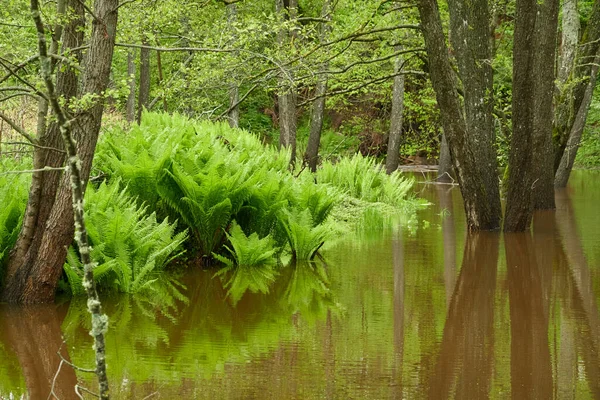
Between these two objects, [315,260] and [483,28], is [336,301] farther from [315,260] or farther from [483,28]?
[483,28]

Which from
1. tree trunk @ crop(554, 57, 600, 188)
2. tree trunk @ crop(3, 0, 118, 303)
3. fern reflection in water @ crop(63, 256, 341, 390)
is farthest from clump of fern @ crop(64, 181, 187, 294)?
tree trunk @ crop(554, 57, 600, 188)

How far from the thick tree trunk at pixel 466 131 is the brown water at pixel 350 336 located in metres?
2.45

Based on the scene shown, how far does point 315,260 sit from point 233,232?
108 cm

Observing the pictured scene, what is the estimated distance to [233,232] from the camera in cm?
797

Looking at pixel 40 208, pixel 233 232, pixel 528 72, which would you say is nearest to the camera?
pixel 40 208

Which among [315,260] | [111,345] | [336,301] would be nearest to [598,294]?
[336,301]

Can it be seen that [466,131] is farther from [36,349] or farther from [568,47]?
[36,349]

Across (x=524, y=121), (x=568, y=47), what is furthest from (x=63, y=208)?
(x=568, y=47)

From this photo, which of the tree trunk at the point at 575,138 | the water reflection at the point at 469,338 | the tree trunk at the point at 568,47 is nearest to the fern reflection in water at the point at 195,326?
the water reflection at the point at 469,338

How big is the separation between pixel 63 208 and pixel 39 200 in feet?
1.02

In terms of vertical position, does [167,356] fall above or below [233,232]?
below

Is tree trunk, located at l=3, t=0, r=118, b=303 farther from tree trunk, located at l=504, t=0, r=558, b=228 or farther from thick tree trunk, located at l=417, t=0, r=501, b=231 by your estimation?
tree trunk, located at l=504, t=0, r=558, b=228

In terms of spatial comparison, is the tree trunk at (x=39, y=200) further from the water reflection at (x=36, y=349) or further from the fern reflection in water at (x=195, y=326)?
the fern reflection in water at (x=195, y=326)

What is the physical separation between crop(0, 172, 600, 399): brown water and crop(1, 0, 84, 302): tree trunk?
0.97 feet
